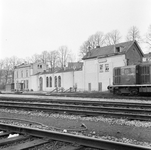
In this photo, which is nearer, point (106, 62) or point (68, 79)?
point (106, 62)

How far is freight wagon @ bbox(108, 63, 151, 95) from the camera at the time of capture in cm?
1914

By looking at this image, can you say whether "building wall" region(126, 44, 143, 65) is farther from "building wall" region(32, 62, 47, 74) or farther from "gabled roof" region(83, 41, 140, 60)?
"building wall" region(32, 62, 47, 74)

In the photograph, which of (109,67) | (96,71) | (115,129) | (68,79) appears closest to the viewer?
(115,129)

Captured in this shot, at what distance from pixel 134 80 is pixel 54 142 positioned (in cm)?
1714

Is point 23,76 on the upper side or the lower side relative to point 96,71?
upper

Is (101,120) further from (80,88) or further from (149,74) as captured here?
(80,88)

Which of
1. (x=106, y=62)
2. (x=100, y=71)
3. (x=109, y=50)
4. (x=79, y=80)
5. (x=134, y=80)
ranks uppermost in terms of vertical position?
(x=109, y=50)

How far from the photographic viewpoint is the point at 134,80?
19.9 meters

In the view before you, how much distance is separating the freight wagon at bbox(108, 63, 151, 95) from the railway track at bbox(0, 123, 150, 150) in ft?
52.4

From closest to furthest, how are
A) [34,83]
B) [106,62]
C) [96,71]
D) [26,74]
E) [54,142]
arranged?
[54,142]
[106,62]
[96,71]
[34,83]
[26,74]

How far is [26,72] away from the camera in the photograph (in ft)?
180

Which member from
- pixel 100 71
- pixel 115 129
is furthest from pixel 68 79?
pixel 115 129

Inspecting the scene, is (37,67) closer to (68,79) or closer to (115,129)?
(68,79)

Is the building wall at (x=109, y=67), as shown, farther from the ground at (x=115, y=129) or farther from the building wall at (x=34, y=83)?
the ground at (x=115, y=129)
